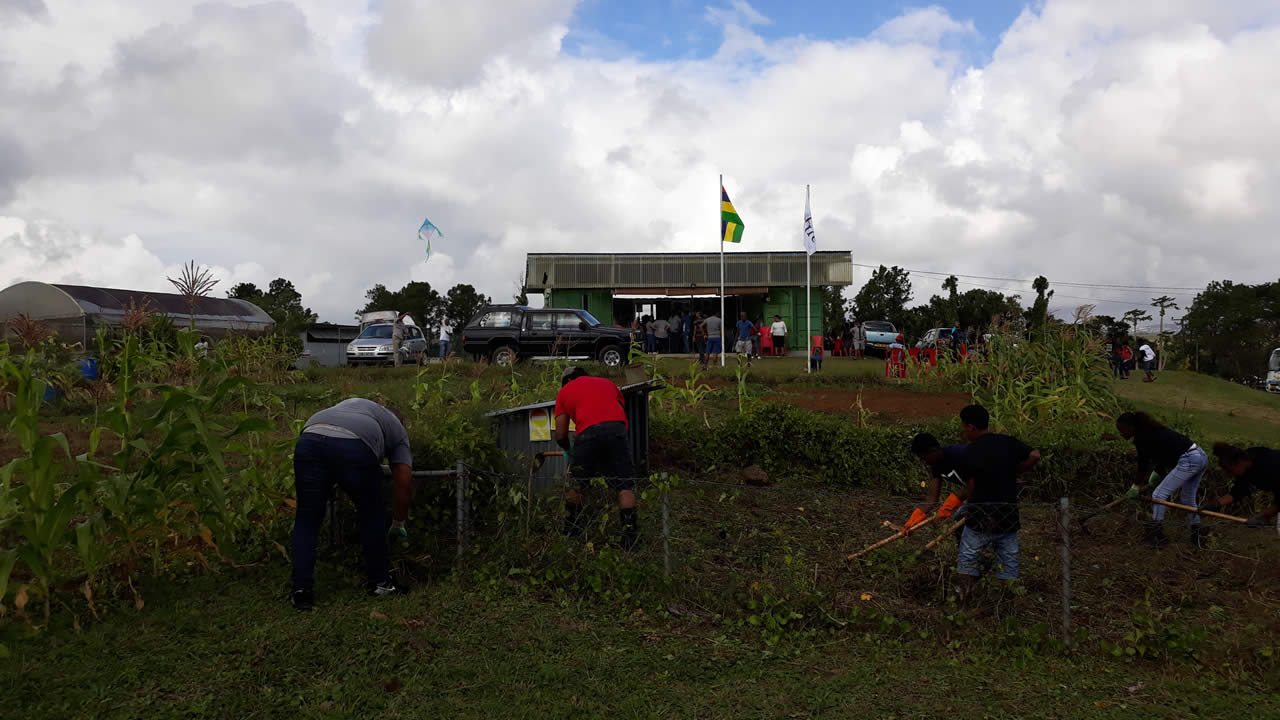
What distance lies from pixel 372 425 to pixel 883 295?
44.8 metres

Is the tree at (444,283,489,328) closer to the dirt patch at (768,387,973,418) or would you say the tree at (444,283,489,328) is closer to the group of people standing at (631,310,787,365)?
the group of people standing at (631,310,787,365)

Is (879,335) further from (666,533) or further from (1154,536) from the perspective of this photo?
(666,533)

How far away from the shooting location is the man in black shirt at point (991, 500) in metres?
5.14

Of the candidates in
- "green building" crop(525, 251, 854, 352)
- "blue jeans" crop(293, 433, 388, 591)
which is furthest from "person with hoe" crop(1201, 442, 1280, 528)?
"green building" crop(525, 251, 854, 352)

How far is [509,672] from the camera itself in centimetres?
404

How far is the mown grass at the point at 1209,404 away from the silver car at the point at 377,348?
17.1m

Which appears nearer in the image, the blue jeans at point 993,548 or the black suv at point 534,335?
the blue jeans at point 993,548

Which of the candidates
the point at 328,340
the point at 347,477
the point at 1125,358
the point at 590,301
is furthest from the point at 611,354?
the point at 328,340

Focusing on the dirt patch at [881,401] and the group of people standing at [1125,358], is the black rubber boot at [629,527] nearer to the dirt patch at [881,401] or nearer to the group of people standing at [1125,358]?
the dirt patch at [881,401]

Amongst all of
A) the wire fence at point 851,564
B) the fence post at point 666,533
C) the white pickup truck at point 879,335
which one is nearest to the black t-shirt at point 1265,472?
the wire fence at point 851,564

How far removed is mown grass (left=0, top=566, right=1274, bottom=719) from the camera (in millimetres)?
3668

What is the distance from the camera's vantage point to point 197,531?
199 inches

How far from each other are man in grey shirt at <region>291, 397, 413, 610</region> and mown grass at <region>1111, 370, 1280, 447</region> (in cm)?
862

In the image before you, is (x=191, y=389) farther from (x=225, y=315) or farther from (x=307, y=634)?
(x=225, y=315)
